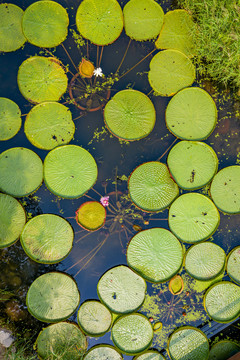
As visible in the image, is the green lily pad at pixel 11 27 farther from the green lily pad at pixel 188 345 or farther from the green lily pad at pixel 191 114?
the green lily pad at pixel 188 345

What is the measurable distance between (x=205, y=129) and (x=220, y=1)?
1315mm

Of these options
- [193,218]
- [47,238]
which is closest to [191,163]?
[193,218]

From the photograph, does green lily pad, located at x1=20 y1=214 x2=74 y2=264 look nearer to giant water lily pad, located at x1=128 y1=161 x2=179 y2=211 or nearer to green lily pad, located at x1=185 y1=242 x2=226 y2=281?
giant water lily pad, located at x1=128 y1=161 x2=179 y2=211

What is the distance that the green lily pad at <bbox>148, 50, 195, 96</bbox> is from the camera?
232 cm

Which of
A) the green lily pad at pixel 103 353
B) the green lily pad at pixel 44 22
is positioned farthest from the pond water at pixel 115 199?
the green lily pad at pixel 44 22

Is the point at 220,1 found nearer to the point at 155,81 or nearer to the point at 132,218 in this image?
the point at 155,81

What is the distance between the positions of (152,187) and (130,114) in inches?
32.5

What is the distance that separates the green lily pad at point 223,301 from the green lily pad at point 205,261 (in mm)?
163

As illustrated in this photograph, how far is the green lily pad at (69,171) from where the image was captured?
2297mm

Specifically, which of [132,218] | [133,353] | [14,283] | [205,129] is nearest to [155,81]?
[205,129]

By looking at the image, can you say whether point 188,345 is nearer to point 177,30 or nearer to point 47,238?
point 47,238

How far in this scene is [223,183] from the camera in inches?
92.3

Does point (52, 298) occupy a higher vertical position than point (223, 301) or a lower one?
lower

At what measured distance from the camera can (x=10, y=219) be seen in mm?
2301
